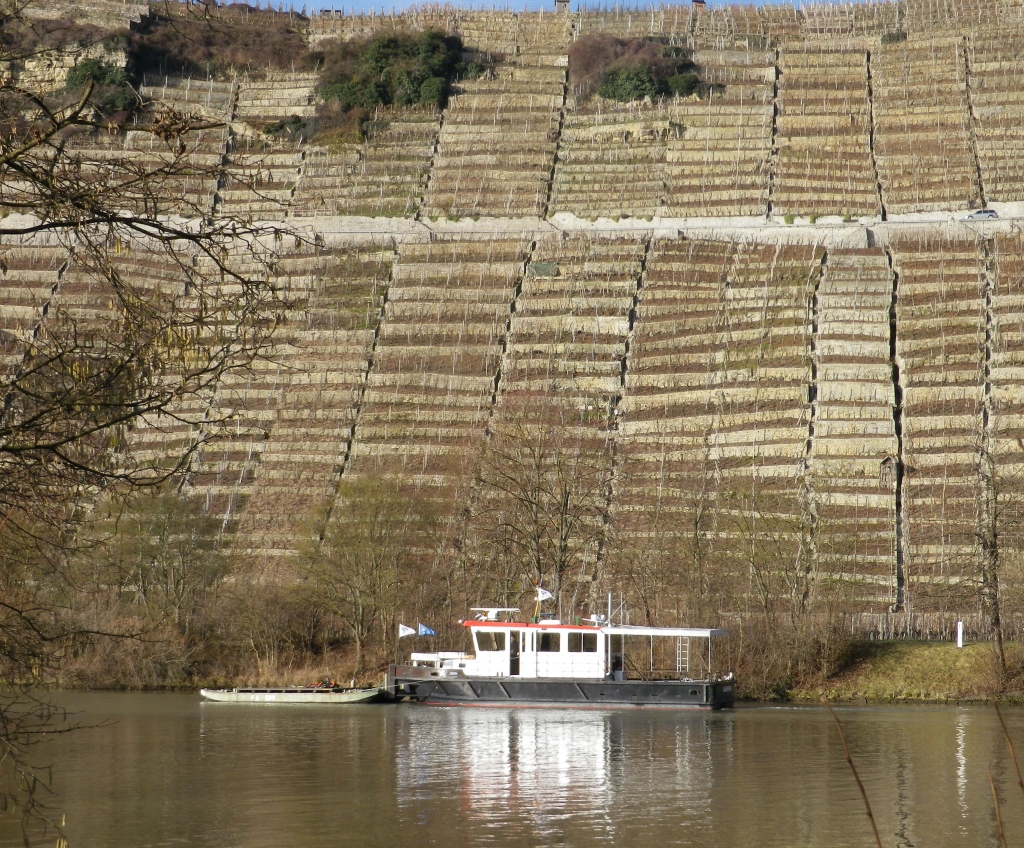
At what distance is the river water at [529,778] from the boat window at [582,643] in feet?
9.63

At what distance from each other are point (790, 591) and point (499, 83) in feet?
175

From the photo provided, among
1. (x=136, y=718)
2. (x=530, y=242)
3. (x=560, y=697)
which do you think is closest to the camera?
(x=136, y=718)

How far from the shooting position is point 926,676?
135ft

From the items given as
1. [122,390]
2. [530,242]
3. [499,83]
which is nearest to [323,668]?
[530,242]

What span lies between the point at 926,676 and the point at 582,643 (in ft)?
37.2

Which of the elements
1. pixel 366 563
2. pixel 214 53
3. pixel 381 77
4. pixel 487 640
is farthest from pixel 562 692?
pixel 214 53

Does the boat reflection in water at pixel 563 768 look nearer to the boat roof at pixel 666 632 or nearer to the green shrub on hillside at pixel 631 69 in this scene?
the boat roof at pixel 666 632

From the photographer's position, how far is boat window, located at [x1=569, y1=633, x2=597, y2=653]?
134 feet

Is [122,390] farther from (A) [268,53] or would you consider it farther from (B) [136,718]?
(A) [268,53]

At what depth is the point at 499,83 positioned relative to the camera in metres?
87.8

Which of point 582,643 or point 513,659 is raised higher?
point 582,643

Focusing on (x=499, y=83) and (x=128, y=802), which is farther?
(x=499, y=83)

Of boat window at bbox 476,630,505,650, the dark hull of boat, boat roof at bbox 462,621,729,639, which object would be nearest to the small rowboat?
the dark hull of boat

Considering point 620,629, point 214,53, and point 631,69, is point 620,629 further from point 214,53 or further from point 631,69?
point 214,53
